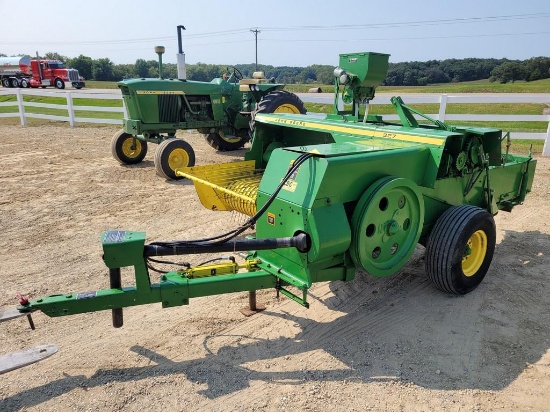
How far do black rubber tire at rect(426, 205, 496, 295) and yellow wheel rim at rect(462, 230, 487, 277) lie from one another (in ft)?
0.15

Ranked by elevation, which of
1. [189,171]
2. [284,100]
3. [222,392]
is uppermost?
[284,100]

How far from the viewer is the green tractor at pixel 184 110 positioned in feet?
26.4

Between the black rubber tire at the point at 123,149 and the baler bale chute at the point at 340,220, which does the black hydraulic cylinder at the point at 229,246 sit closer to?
the baler bale chute at the point at 340,220

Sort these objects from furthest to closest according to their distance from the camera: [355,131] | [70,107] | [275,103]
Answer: [70,107] < [275,103] < [355,131]

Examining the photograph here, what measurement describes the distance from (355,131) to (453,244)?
4.44ft

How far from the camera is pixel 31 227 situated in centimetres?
557

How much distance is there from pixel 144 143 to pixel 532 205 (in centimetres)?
701

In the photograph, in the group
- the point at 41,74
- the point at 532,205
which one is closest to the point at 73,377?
the point at 532,205

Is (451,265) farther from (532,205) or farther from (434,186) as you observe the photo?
(532,205)

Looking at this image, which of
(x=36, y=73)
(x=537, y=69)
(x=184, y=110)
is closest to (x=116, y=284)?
(x=184, y=110)

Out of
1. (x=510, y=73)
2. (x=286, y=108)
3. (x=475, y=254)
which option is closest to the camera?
(x=475, y=254)

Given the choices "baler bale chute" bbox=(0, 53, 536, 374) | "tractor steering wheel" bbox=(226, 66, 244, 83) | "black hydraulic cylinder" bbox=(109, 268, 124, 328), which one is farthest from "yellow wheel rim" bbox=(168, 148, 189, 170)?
"black hydraulic cylinder" bbox=(109, 268, 124, 328)

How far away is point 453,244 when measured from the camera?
366 centimetres

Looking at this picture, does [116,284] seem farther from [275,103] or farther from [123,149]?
[123,149]
